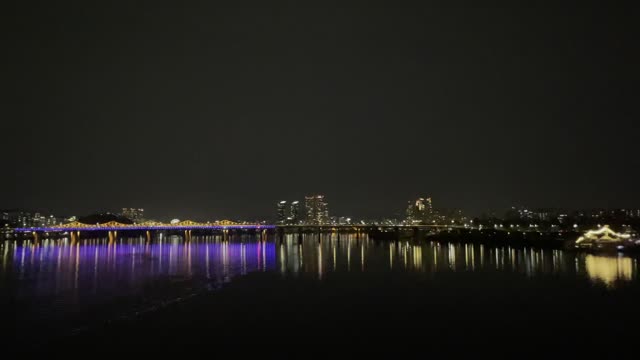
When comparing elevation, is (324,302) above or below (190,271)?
below

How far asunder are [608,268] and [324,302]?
20805 mm

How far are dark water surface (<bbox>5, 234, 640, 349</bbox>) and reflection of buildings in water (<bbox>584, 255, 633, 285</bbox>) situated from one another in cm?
9

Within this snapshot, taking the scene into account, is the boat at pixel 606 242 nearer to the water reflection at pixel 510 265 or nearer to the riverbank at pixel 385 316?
the water reflection at pixel 510 265

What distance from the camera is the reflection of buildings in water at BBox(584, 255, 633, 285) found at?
92.6ft

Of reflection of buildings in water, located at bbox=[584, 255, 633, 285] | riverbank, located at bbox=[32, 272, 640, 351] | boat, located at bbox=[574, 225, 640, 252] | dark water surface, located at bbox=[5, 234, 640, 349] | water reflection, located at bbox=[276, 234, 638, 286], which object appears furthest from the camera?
boat, located at bbox=[574, 225, 640, 252]

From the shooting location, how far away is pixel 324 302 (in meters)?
22.3

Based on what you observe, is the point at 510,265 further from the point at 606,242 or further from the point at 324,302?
the point at 324,302

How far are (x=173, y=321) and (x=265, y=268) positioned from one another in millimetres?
19444

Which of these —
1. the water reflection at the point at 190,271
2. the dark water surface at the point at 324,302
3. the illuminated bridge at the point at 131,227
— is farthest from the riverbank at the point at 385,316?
the illuminated bridge at the point at 131,227

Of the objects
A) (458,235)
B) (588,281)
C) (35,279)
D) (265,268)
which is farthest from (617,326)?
(458,235)

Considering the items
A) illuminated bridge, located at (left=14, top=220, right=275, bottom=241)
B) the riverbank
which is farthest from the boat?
illuminated bridge, located at (left=14, top=220, right=275, bottom=241)

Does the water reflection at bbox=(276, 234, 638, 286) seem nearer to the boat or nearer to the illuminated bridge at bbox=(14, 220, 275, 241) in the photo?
the boat

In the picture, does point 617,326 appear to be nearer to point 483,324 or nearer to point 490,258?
point 483,324

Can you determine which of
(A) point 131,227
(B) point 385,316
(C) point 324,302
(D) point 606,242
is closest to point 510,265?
(D) point 606,242
